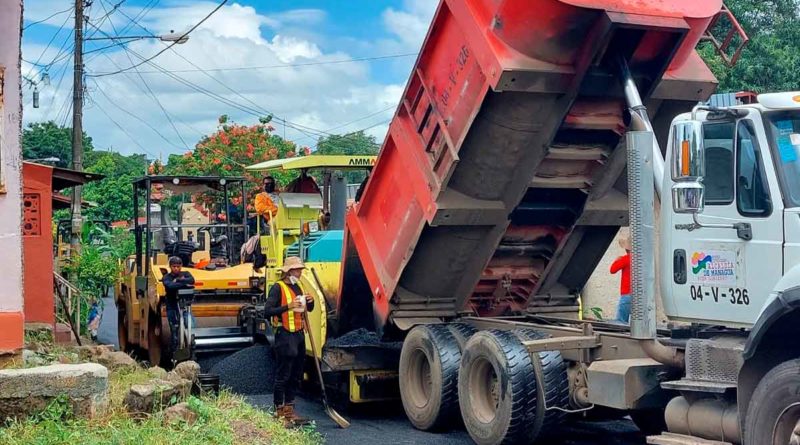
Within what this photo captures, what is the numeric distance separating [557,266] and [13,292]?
4719mm

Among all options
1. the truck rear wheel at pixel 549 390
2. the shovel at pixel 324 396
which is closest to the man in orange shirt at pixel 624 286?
the truck rear wheel at pixel 549 390

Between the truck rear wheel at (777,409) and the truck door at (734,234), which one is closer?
the truck rear wheel at (777,409)

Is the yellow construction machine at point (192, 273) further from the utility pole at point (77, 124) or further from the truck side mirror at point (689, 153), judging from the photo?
the truck side mirror at point (689, 153)

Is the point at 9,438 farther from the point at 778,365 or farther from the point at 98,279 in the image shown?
the point at 98,279

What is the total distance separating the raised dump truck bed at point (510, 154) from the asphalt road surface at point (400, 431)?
99cm

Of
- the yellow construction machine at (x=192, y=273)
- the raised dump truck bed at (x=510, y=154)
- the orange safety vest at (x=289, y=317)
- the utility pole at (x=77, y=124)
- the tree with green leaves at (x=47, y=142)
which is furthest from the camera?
the tree with green leaves at (x=47, y=142)

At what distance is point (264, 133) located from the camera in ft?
105

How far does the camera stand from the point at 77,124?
2172cm

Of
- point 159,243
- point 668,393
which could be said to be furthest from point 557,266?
point 159,243

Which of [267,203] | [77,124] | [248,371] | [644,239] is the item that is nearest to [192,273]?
[267,203]

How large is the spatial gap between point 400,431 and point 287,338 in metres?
1.36

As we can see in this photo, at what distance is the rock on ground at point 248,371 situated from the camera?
440 inches

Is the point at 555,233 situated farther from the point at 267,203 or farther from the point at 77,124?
the point at 77,124

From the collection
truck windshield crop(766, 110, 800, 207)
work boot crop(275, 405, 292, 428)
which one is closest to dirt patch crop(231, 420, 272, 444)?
work boot crop(275, 405, 292, 428)
